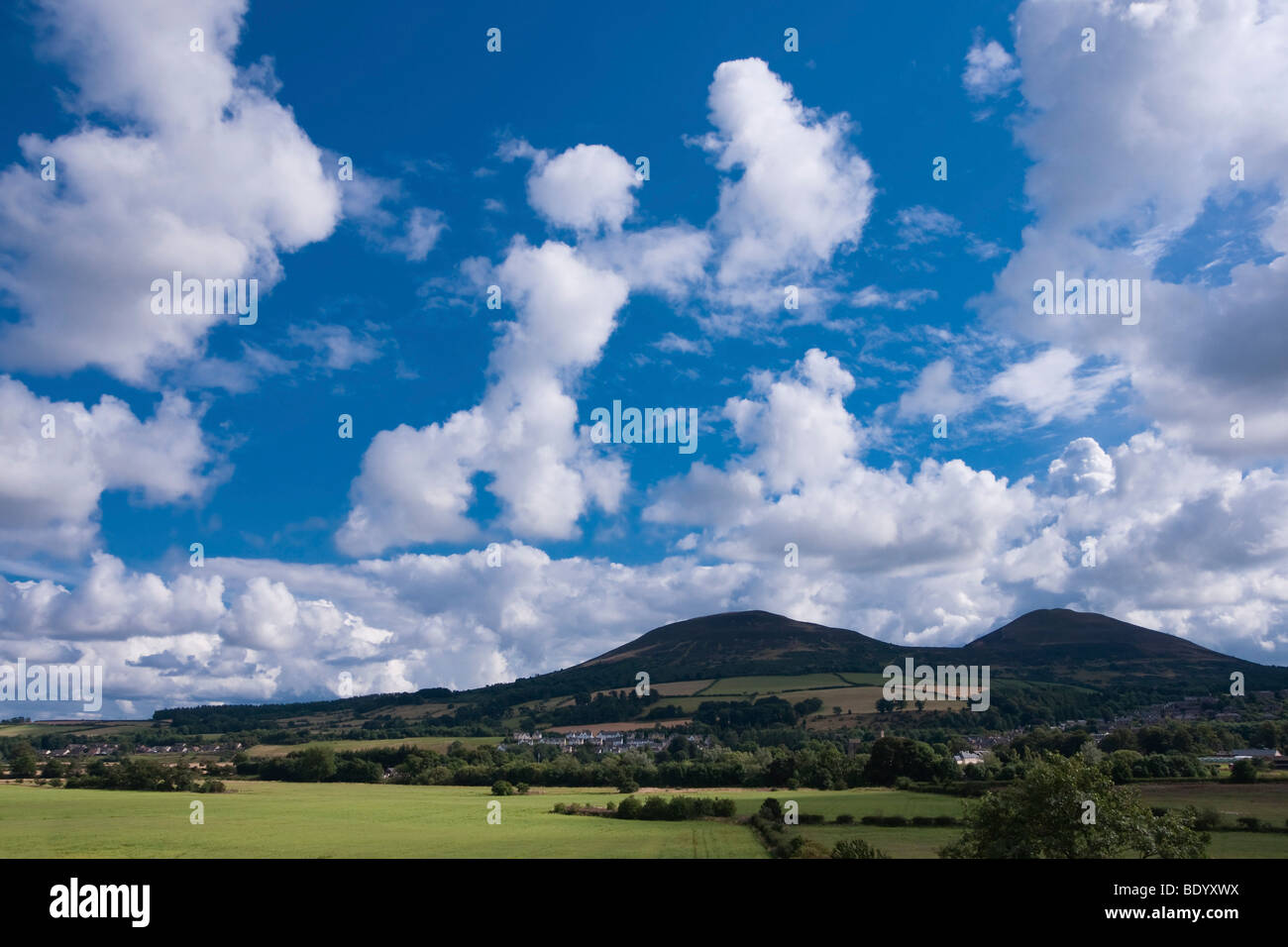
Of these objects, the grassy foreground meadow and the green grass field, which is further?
the green grass field

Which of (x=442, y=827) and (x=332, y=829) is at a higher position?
(x=332, y=829)

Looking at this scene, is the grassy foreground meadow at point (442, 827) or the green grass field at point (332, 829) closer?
the grassy foreground meadow at point (442, 827)

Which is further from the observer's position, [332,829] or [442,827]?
[442,827]

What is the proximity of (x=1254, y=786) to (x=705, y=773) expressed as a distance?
261ft
